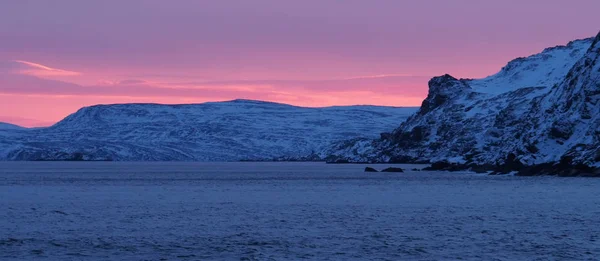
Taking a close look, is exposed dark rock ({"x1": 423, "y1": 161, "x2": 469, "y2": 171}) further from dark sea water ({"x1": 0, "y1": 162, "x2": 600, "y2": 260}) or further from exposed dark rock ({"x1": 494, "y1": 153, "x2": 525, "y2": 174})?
dark sea water ({"x1": 0, "y1": 162, "x2": 600, "y2": 260})

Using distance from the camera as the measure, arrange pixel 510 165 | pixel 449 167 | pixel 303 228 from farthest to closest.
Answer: pixel 449 167, pixel 510 165, pixel 303 228

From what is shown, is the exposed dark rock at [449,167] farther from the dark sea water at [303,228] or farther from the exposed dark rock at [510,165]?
the dark sea water at [303,228]

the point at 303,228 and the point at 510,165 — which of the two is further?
the point at 510,165

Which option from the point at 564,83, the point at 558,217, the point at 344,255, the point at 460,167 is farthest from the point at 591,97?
the point at 344,255

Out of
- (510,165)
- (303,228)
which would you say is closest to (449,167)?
(510,165)

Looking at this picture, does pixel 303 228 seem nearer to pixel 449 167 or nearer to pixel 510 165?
pixel 510 165

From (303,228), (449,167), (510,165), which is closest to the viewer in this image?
(303,228)

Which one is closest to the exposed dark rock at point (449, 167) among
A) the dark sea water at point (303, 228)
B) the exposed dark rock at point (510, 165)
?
the exposed dark rock at point (510, 165)

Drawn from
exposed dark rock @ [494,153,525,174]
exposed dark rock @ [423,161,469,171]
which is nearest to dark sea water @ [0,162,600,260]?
exposed dark rock @ [494,153,525,174]

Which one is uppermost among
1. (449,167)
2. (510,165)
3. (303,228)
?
(510,165)

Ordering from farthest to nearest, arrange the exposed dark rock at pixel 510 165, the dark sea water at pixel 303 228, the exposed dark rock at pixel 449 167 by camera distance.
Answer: the exposed dark rock at pixel 449 167, the exposed dark rock at pixel 510 165, the dark sea water at pixel 303 228

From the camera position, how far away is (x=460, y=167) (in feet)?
532

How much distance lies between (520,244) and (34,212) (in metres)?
29.8

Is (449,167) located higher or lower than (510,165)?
lower
